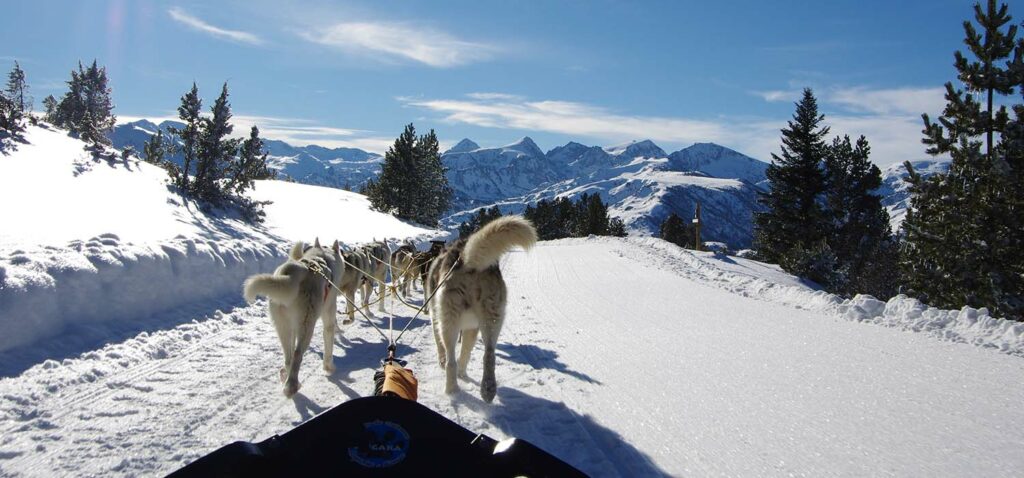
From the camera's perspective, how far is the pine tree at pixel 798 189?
1184 inches

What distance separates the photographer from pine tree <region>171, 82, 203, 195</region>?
17953 mm

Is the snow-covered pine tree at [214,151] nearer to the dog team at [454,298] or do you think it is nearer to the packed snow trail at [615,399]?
the packed snow trail at [615,399]

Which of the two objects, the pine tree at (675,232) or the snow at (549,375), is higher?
the snow at (549,375)

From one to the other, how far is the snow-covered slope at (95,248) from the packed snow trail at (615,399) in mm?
752

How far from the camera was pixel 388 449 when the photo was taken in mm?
2287

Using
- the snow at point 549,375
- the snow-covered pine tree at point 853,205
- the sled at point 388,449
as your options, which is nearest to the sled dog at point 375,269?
the snow at point 549,375

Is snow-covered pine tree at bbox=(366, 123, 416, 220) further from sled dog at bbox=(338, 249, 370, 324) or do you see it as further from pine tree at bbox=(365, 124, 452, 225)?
sled dog at bbox=(338, 249, 370, 324)

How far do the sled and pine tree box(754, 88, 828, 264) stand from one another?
3172 cm

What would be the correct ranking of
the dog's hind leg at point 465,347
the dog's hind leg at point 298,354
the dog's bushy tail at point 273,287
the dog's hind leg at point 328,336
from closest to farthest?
the dog's bushy tail at point 273,287
the dog's hind leg at point 298,354
the dog's hind leg at point 465,347
the dog's hind leg at point 328,336

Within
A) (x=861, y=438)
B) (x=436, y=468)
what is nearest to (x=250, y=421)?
(x=436, y=468)

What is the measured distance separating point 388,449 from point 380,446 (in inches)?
1.5

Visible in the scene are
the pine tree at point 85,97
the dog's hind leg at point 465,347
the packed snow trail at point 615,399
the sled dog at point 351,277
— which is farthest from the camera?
the pine tree at point 85,97

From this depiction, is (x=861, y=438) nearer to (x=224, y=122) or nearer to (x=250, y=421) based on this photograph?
(x=250, y=421)

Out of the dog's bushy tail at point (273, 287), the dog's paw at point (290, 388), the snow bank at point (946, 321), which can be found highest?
the dog's bushy tail at point (273, 287)
